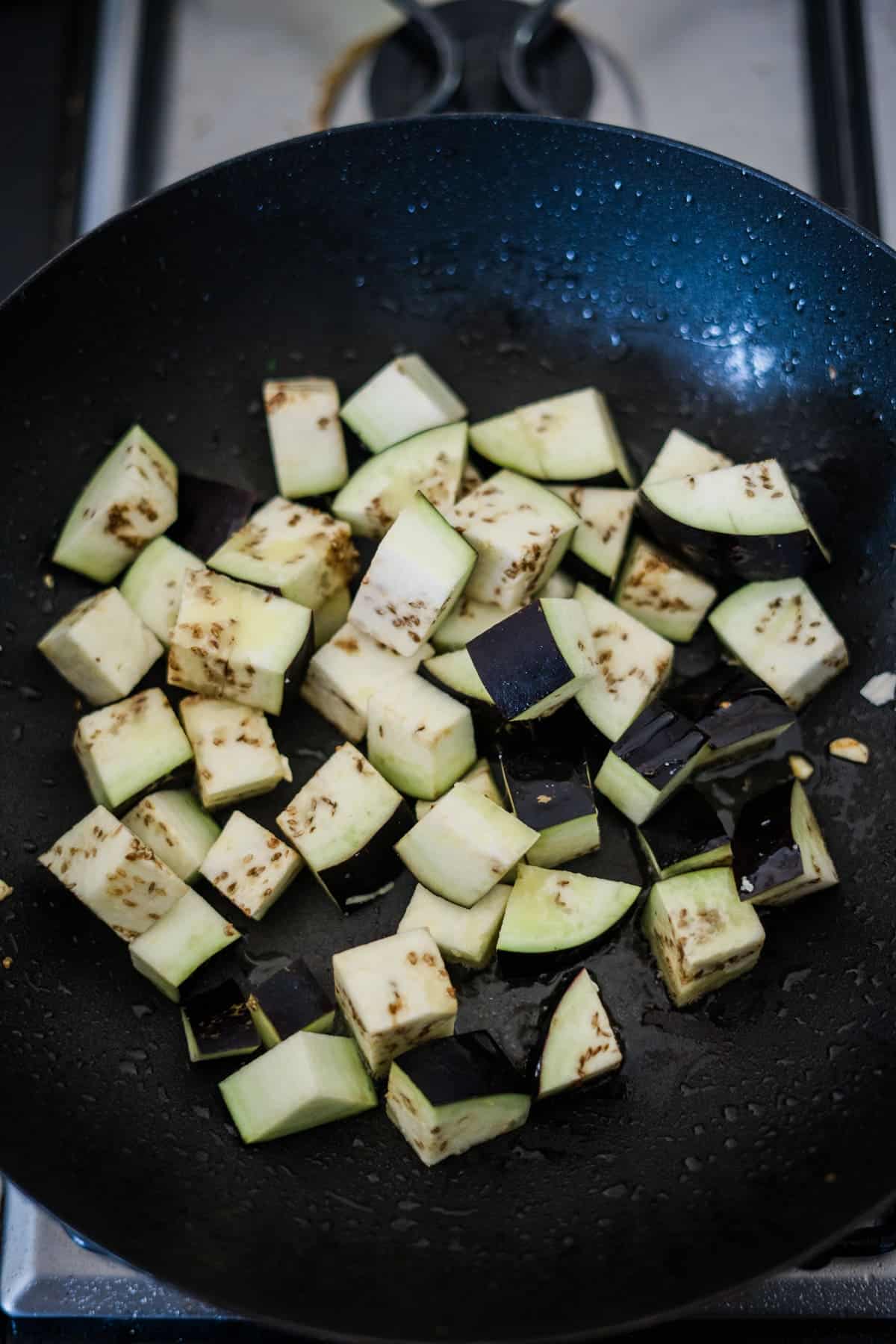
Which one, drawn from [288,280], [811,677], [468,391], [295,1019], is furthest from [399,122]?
[295,1019]

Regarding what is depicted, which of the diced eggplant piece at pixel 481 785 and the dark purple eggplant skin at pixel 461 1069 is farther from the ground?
the diced eggplant piece at pixel 481 785

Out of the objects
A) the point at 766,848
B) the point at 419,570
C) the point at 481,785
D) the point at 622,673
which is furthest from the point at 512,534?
the point at 766,848

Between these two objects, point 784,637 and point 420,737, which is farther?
point 784,637

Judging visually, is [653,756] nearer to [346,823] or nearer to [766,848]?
[766,848]

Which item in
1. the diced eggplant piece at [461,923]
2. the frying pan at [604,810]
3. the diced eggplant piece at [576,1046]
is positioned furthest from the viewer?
the diced eggplant piece at [461,923]

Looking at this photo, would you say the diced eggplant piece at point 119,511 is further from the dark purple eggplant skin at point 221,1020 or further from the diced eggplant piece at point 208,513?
the dark purple eggplant skin at point 221,1020

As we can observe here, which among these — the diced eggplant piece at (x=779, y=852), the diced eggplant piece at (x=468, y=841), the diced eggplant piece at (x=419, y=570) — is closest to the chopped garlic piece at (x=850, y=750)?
the diced eggplant piece at (x=779, y=852)

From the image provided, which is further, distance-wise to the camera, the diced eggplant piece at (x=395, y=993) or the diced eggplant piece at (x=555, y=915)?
the diced eggplant piece at (x=555, y=915)

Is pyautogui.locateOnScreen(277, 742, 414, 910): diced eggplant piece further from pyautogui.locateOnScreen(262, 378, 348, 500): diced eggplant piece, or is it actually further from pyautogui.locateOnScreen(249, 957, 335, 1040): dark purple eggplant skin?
pyautogui.locateOnScreen(262, 378, 348, 500): diced eggplant piece
